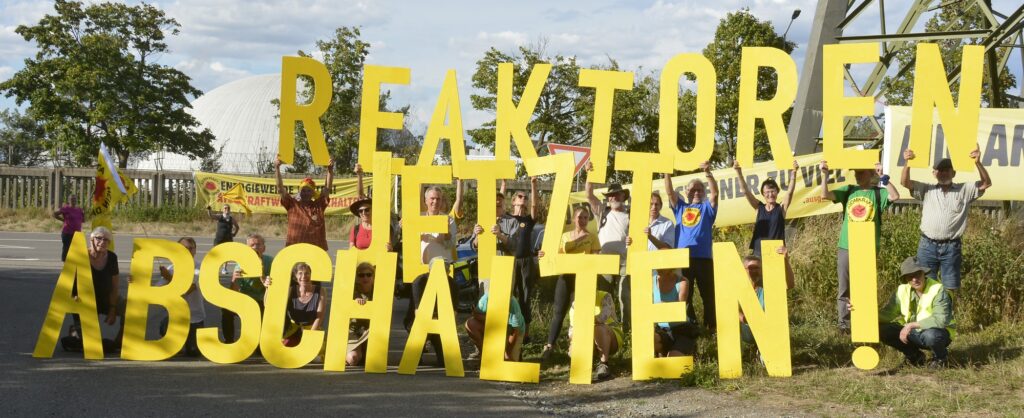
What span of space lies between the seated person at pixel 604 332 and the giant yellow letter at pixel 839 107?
2.17 meters

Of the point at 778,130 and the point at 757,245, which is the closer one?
the point at 778,130

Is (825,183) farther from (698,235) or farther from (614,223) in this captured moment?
(614,223)

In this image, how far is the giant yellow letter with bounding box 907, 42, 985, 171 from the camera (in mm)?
7836

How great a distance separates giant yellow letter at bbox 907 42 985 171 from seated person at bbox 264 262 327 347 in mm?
5073

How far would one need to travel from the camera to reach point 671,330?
814 cm

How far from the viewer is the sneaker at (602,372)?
788cm

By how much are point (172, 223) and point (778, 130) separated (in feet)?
64.4

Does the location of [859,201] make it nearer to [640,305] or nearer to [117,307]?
[640,305]

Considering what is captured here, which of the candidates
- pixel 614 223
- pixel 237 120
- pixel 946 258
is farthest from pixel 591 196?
pixel 237 120

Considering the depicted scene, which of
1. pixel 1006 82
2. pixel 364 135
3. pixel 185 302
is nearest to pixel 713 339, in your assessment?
pixel 364 135

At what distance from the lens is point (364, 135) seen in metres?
8.91

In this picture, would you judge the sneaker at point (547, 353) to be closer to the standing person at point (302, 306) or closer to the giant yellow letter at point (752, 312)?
the giant yellow letter at point (752, 312)

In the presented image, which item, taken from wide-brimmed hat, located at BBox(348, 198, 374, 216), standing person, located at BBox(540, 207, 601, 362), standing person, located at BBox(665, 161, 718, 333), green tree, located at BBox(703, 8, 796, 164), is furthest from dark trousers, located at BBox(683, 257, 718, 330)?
green tree, located at BBox(703, 8, 796, 164)

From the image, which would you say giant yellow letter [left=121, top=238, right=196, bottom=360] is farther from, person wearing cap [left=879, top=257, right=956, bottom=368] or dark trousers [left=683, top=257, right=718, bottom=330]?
person wearing cap [left=879, top=257, right=956, bottom=368]
